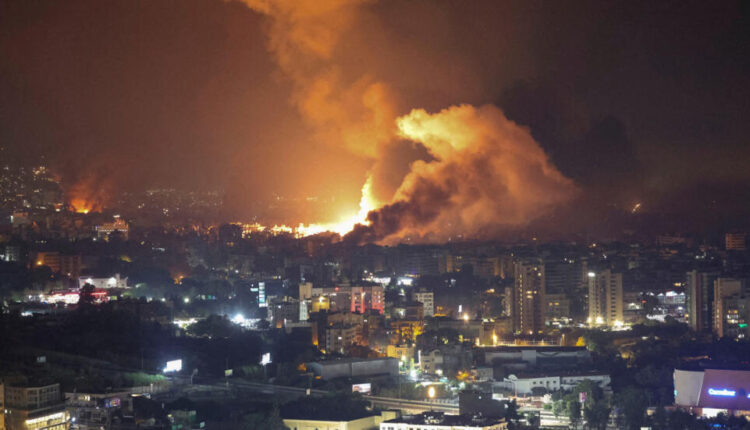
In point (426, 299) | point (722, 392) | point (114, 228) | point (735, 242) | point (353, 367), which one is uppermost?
point (114, 228)

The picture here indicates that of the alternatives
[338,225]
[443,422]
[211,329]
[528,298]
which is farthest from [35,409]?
[338,225]

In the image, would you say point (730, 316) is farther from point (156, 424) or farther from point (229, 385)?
point (156, 424)

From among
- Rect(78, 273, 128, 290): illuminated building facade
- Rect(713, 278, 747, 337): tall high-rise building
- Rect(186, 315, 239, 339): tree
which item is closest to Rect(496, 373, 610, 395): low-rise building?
Rect(186, 315, 239, 339): tree

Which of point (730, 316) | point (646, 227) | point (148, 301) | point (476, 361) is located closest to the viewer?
point (476, 361)

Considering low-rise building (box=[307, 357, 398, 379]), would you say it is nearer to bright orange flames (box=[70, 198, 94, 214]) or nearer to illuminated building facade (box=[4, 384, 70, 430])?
illuminated building facade (box=[4, 384, 70, 430])

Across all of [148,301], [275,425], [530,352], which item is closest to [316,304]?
[148,301]

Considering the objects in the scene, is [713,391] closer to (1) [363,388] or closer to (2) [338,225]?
(1) [363,388]
